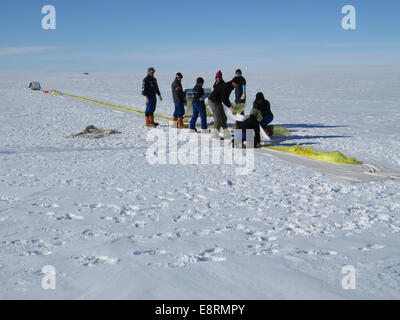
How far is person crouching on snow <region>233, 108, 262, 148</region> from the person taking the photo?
8.20m

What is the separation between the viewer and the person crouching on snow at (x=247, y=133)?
8.20 m

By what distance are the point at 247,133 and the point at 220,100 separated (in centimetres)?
139

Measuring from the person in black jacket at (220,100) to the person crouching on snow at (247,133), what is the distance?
3.28 feet

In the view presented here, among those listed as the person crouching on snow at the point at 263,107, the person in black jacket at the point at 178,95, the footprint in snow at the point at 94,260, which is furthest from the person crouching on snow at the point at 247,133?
the footprint in snow at the point at 94,260

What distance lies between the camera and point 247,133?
829 cm

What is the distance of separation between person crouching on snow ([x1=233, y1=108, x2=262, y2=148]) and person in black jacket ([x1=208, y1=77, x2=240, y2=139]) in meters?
1.00

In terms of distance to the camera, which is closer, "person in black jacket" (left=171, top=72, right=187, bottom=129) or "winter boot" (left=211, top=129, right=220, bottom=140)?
"winter boot" (left=211, top=129, right=220, bottom=140)

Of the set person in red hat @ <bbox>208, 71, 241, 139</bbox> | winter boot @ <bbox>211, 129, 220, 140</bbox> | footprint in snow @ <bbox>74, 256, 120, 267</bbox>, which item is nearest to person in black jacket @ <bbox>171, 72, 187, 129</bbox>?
person in red hat @ <bbox>208, 71, 241, 139</bbox>

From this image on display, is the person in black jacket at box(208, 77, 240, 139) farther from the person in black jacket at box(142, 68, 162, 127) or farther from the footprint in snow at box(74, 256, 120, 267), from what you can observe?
the footprint in snow at box(74, 256, 120, 267)

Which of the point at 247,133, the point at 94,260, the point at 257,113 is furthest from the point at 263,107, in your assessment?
the point at 94,260

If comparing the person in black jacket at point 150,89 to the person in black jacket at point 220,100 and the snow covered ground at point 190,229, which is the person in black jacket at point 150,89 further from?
the snow covered ground at point 190,229

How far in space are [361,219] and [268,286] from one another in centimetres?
192
